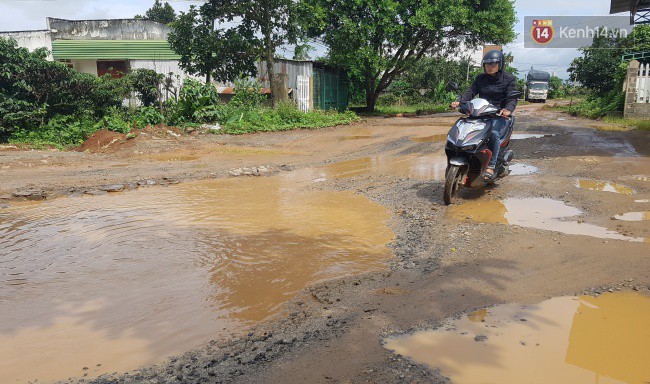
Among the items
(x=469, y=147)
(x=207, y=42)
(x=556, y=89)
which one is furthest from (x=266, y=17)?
(x=556, y=89)

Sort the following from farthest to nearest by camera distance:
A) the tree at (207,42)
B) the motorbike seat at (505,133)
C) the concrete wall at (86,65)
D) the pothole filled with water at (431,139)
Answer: the concrete wall at (86,65) → the tree at (207,42) → the pothole filled with water at (431,139) → the motorbike seat at (505,133)

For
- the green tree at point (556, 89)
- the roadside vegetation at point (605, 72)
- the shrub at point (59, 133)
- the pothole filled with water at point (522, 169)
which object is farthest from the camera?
the green tree at point (556, 89)

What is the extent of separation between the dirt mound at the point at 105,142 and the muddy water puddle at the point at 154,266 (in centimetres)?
489

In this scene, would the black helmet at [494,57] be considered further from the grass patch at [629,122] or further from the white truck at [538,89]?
the white truck at [538,89]

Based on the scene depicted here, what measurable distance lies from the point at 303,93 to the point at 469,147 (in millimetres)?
15762

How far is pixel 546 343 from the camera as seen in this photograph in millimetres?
2855

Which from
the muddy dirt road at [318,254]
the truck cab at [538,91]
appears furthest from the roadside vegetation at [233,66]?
the truck cab at [538,91]

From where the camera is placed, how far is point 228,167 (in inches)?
363

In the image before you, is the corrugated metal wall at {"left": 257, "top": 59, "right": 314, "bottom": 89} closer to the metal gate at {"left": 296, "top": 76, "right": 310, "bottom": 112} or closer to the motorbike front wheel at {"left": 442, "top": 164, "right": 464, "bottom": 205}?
the metal gate at {"left": 296, "top": 76, "right": 310, "bottom": 112}

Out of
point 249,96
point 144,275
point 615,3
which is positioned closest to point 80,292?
point 144,275

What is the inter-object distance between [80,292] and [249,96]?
14.2 meters

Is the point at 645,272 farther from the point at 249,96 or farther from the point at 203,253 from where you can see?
the point at 249,96

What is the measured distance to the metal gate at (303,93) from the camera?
816 inches

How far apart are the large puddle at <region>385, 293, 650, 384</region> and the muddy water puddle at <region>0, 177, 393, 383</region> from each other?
1.20 meters
